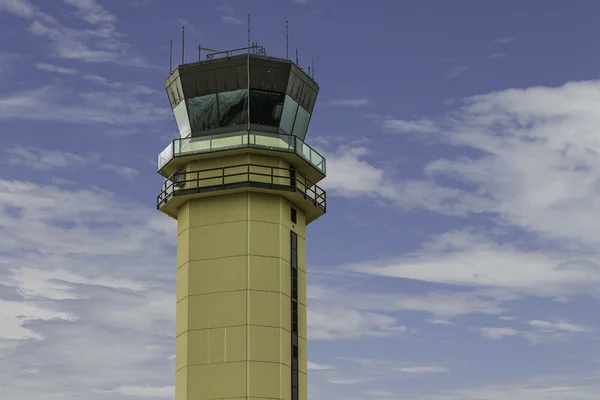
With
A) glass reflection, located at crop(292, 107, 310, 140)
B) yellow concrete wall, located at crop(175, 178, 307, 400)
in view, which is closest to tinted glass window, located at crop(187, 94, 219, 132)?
yellow concrete wall, located at crop(175, 178, 307, 400)

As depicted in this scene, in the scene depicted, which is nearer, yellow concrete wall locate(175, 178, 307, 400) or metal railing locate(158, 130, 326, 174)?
yellow concrete wall locate(175, 178, 307, 400)

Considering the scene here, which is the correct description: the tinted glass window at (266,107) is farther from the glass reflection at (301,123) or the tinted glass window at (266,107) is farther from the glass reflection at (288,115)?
the glass reflection at (301,123)

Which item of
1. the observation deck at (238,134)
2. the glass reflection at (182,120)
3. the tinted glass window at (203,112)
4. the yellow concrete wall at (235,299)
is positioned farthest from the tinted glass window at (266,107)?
the glass reflection at (182,120)

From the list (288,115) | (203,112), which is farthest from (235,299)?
(288,115)

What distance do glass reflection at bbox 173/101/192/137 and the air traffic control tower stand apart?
9 cm

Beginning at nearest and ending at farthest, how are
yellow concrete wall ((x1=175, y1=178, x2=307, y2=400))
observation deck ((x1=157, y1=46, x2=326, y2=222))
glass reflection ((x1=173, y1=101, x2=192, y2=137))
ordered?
yellow concrete wall ((x1=175, y1=178, x2=307, y2=400)) < observation deck ((x1=157, y1=46, x2=326, y2=222)) < glass reflection ((x1=173, y1=101, x2=192, y2=137))

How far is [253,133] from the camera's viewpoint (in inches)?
2466

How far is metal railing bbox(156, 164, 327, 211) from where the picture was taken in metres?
61.8

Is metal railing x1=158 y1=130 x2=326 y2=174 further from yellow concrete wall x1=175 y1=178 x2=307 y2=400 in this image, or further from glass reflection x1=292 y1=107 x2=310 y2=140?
glass reflection x1=292 y1=107 x2=310 y2=140

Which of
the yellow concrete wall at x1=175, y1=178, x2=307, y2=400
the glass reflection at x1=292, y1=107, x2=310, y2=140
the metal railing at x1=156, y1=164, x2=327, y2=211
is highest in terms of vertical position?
the glass reflection at x1=292, y1=107, x2=310, y2=140

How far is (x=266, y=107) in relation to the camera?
63.8m

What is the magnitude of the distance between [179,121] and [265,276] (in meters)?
12.7

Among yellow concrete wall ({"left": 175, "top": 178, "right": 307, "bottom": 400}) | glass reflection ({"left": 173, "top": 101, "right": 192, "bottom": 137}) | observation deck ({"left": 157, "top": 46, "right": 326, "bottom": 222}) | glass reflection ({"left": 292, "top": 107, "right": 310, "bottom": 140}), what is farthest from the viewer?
glass reflection ({"left": 292, "top": 107, "right": 310, "bottom": 140})

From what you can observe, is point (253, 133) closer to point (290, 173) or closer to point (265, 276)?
point (290, 173)
